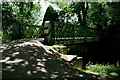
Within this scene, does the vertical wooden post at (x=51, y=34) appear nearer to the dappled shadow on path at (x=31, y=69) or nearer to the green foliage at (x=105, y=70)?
the green foliage at (x=105, y=70)

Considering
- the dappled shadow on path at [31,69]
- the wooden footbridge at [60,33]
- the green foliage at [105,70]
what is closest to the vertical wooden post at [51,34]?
the wooden footbridge at [60,33]

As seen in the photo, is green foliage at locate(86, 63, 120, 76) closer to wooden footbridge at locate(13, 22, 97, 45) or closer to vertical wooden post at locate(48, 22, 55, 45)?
vertical wooden post at locate(48, 22, 55, 45)

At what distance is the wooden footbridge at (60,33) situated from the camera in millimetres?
10132

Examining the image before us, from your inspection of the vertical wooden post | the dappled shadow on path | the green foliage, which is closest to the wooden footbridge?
the vertical wooden post

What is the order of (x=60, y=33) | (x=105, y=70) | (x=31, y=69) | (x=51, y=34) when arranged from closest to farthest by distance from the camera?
(x=31, y=69), (x=105, y=70), (x=51, y=34), (x=60, y=33)

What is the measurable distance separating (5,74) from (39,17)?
4735 centimetres

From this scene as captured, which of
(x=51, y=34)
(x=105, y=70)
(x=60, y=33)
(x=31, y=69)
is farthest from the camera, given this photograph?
(x=60, y=33)

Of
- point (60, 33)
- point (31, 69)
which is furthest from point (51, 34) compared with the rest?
point (31, 69)

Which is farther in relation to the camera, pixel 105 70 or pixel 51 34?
pixel 51 34

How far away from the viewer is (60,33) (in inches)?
435

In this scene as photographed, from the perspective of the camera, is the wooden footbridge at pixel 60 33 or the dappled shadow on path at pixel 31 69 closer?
the dappled shadow on path at pixel 31 69

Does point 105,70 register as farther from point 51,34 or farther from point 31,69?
point 31,69

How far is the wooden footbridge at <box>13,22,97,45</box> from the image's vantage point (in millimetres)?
10132

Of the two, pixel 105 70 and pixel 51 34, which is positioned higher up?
pixel 51 34
